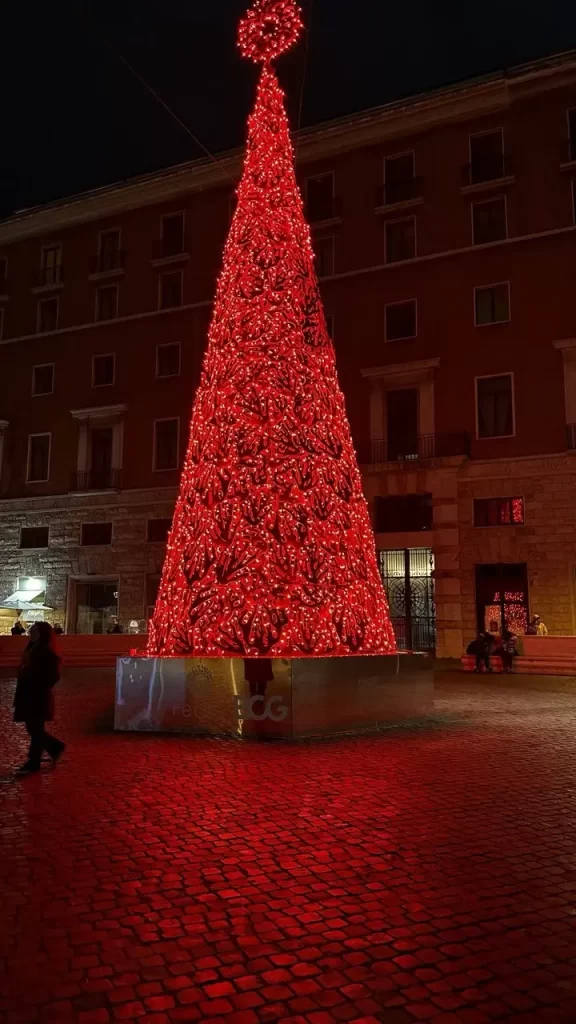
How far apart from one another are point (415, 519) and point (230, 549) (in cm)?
1612

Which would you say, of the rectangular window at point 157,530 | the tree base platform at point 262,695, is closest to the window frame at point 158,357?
the rectangular window at point 157,530

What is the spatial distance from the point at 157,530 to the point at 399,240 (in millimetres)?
13297

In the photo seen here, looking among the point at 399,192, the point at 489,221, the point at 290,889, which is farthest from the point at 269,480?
the point at 399,192

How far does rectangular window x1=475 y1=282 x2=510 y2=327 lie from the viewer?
24094 millimetres

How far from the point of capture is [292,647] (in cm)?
888

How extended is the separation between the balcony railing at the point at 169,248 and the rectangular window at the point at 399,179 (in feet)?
26.2

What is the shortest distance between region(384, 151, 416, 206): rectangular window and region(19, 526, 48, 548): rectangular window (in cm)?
1764

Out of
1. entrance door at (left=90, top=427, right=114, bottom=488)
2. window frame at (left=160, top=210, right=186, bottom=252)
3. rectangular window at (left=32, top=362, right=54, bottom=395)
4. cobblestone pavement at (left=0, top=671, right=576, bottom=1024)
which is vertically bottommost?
cobblestone pavement at (left=0, top=671, right=576, bottom=1024)

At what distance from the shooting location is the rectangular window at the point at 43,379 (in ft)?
103

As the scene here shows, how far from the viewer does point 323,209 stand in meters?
27.2

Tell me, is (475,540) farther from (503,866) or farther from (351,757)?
(503,866)

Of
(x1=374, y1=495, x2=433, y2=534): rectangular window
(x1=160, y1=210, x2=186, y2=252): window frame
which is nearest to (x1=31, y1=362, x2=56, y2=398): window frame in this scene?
(x1=160, y1=210, x2=186, y2=252): window frame

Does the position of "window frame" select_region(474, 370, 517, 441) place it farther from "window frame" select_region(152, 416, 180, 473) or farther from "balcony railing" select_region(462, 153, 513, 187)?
"window frame" select_region(152, 416, 180, 473)

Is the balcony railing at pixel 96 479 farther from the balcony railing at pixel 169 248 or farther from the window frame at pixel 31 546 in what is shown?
the balcony railing at pixel 169 248
